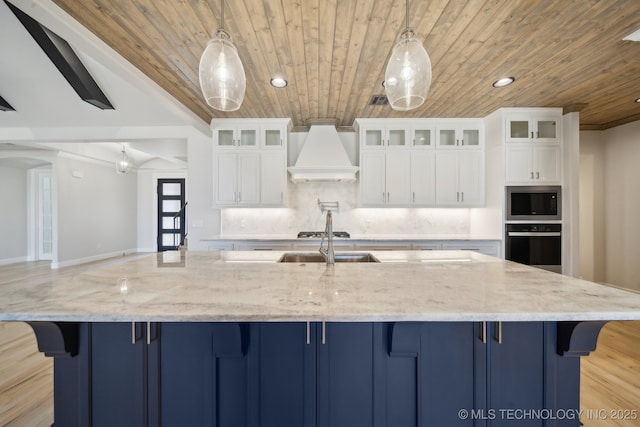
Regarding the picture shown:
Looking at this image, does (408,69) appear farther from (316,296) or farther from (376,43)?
(316,296)

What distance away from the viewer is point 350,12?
5.81ft

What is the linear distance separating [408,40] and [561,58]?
2.04 metres

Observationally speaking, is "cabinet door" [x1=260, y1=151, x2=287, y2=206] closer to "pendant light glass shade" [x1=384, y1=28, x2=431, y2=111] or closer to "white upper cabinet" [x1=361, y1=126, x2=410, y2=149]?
"white upper cabinet" [x1=361, y1=126, x2=410, y2=149]

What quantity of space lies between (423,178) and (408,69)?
2787 mm

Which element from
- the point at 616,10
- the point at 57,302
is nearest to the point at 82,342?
the point at 57,302

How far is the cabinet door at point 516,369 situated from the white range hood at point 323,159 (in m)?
2.83

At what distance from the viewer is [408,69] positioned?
1290mm

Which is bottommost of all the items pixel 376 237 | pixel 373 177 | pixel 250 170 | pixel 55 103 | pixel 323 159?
pixel 376 237

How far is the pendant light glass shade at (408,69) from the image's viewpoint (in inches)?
50.1

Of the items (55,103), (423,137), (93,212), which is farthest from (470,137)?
(93,212)

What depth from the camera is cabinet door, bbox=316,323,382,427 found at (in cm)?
116

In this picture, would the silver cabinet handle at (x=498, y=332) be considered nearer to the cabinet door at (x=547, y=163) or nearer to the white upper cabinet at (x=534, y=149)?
the white upper cabinet at (x=534, y=149)

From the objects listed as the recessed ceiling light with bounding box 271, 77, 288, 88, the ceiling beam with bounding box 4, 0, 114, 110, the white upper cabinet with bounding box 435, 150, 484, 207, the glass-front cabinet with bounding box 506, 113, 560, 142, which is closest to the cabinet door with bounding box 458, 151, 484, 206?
the white upper cabinet with bounding box 435, 150, 484, 207

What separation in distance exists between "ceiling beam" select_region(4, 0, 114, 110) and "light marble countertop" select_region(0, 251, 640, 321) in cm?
334
